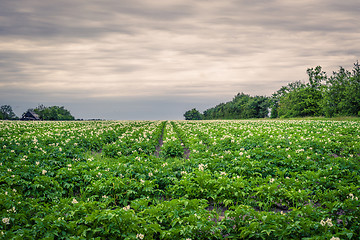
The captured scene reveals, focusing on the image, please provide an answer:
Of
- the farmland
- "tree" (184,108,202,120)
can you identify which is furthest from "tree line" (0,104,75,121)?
the farmland

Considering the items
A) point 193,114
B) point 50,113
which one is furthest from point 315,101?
point 50,113

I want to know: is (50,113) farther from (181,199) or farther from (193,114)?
(181,199)

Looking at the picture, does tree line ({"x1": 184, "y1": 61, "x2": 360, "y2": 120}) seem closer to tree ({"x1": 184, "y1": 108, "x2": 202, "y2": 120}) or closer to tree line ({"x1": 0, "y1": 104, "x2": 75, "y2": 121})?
tree ({"x1": 184, "y1": 108, "x2": 202, "y2": 120})

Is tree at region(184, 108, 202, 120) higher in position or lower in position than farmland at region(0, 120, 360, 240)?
higher

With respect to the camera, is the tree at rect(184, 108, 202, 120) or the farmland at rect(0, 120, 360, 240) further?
the tree at rect(184, 108, 202, 120)

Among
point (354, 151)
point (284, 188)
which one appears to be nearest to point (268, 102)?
point (354, 151)

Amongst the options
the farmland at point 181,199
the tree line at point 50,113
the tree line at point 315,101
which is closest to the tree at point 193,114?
the tree line at point 315,101

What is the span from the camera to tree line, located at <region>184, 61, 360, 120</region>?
59.1 metres

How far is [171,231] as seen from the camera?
4777 mm

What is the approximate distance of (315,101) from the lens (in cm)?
→ 8100

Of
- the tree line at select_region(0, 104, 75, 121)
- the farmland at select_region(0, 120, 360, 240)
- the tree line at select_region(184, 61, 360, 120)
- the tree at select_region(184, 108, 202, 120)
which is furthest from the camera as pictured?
the tree at select_region(184, 108, 202, 120)

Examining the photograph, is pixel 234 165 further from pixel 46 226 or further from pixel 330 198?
pixel 46 226

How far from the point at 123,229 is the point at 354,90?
6726 centimetres

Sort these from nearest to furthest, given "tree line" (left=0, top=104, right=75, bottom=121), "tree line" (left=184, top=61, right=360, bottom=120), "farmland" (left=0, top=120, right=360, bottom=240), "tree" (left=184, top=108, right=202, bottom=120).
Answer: "farmland" (left=0, top=120, right=360, bottom=240), "tree line" (left=184, top=61, right=360, bottom=120), "tree line" (left=0, top=104, right=75, bottom=121), "tree" (left=184, top=108, right=202, bottom=120)
